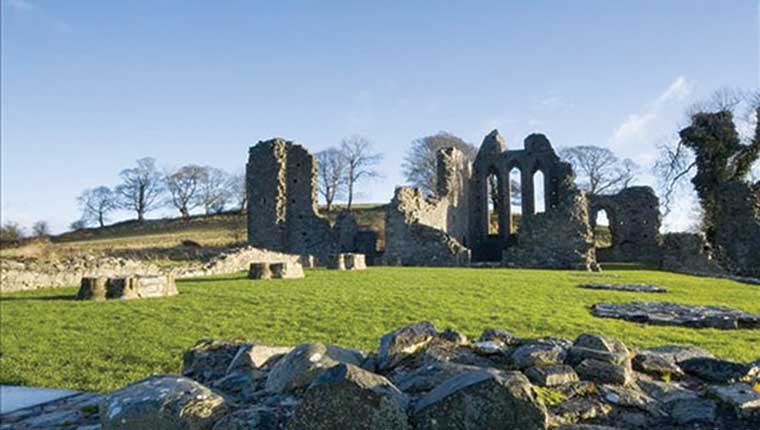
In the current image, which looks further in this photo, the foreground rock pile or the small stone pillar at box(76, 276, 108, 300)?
the small stone pillar at box(76, 276, 108, 300)

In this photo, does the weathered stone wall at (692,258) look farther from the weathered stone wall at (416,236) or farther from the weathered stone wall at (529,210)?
the weathered stone wall at (416,236)

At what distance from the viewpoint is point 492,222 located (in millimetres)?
45812

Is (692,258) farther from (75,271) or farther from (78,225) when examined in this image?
(78,225)

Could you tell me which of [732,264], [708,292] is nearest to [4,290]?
[708,292]

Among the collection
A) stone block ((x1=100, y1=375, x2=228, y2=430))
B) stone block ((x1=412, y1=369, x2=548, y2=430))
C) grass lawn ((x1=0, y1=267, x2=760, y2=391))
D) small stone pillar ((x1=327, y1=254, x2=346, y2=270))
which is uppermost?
small stone pillar ((x1=327, y1=254, x2=346, y2=270))

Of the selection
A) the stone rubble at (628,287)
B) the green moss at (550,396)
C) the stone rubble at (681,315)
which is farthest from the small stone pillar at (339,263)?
the green moss at (550,396)

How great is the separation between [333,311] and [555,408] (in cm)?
707

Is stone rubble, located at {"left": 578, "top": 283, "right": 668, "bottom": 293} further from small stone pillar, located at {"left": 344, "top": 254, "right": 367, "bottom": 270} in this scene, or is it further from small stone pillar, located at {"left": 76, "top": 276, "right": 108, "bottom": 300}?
small stone pillar, located at {"left": 76, "top": 276, "right": 108, "bottom": 300}

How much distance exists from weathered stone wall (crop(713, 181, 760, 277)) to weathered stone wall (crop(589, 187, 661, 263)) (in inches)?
291

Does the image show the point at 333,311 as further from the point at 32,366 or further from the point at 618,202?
the point at 618,202

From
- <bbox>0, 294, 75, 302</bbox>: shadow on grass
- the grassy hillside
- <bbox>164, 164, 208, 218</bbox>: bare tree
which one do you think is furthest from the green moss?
<bbox>164, 164, 208, 218</bbox>: bare tree

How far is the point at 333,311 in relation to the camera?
10.0 m

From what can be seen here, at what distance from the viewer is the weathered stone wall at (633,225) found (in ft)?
115

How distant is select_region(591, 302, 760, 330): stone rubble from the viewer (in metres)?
Result: 8.53
